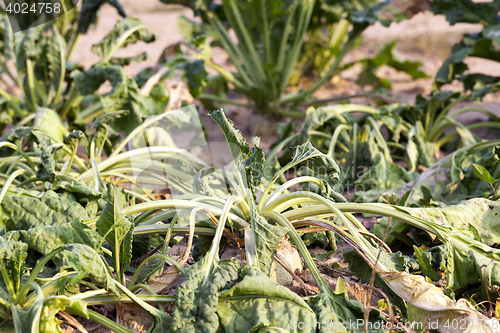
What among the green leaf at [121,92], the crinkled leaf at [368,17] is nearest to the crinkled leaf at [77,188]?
the green leaf at [121,92]

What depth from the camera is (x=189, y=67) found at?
3.18 meters

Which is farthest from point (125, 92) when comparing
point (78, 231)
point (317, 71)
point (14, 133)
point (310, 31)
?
point (317, 71)

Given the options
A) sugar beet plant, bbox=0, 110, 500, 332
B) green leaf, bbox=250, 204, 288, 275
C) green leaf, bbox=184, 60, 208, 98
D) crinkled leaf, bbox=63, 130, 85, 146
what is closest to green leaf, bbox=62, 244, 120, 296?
sugar beet plant, bbox=0, 110, 500, 332

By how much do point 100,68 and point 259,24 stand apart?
178 centimetres

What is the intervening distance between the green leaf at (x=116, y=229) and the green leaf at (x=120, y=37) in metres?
2.13

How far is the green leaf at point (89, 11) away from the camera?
338cm

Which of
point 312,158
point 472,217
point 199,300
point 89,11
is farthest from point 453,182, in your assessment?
point 89,11

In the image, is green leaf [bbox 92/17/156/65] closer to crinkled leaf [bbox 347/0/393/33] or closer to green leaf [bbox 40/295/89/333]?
crinkled leaf [bbox 347/0/393/33]

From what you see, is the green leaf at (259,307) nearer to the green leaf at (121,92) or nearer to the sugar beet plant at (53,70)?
the green leaf at (121,92)

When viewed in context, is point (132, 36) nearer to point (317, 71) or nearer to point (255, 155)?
point (255, 155)

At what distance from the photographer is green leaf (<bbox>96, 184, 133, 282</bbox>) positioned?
3.81 ft

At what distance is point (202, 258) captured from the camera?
1.20 m

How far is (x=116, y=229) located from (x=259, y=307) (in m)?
0.47

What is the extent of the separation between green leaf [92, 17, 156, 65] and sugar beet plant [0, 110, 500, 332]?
1.58 m
